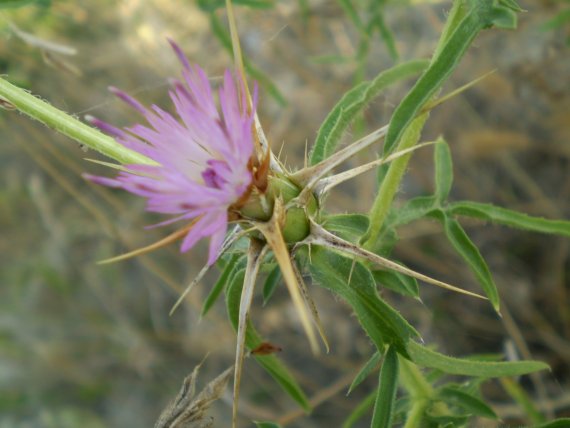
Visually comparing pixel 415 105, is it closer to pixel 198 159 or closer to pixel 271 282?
pixel 198 159

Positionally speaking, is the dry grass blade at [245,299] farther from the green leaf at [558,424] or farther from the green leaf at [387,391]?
the green leaf at [558,424]

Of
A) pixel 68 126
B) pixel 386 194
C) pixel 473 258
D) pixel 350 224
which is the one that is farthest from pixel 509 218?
pixel 68 126

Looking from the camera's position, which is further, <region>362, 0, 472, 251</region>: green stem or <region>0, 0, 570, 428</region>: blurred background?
<region>0, 0, 570, 428</region>: blurred background

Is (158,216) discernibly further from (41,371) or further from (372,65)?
(372,65)

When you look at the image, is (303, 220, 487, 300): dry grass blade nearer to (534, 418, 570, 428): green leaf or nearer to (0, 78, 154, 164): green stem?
(0, 78, 154, 164): green stem

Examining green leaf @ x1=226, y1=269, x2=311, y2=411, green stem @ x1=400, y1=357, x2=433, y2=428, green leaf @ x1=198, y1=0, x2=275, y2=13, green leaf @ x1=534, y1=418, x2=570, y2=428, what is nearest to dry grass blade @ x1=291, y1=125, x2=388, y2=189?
green leaf @ x1=226, y1=269, x2=311, y2=411

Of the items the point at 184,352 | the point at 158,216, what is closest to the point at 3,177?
the point at 158,216
